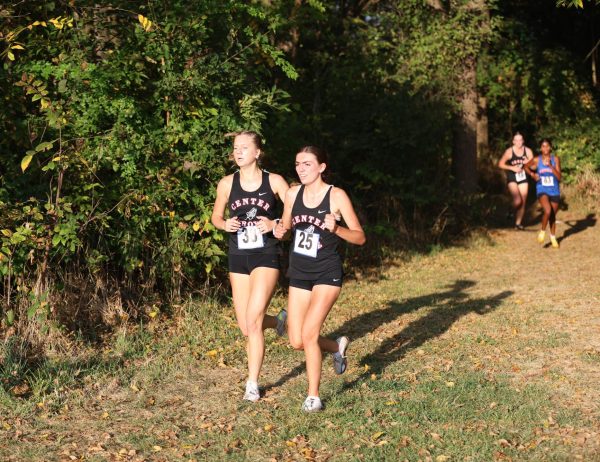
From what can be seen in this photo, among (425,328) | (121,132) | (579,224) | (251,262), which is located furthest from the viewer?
(579,224)

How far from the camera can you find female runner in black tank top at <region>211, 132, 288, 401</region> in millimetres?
6395

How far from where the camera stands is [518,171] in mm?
15641

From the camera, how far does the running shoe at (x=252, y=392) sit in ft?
21.4

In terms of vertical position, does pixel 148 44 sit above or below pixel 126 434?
above

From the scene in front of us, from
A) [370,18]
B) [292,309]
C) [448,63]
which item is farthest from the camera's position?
[370,18]

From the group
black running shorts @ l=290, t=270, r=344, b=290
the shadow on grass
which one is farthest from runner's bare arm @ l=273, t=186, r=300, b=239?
the shadow on grass

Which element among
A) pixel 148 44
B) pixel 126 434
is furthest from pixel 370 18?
pixel 126 434

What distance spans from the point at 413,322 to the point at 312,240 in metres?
3.46

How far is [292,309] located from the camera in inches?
247

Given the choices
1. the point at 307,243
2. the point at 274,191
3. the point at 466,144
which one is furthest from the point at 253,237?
the point at 466,144

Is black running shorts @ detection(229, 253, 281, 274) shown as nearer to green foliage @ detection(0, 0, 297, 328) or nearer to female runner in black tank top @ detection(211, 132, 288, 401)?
female runner in black tank top @ detection(211, 132, 288, 401)

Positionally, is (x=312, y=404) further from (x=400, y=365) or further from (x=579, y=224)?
(x=579, y=224)

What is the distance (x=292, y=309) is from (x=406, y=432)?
118 centimetres

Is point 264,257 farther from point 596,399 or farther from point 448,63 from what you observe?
point 448,63
